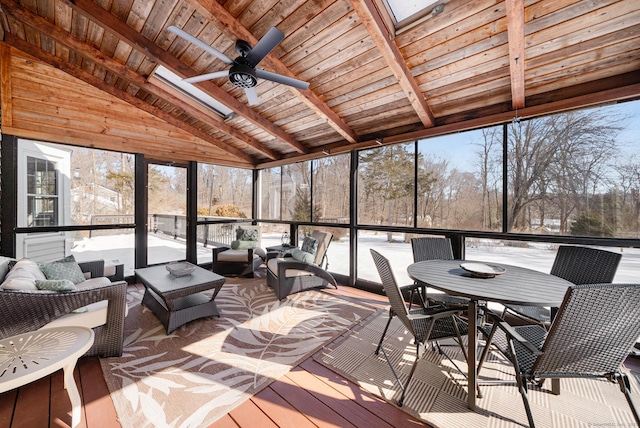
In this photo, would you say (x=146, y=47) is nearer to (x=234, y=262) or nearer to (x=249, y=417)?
(x=234, y=262)

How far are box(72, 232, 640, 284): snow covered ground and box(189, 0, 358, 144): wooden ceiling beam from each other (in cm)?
194

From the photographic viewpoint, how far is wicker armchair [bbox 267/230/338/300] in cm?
381

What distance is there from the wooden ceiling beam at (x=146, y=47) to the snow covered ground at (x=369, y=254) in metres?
2.95

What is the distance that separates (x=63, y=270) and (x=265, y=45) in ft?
10.7

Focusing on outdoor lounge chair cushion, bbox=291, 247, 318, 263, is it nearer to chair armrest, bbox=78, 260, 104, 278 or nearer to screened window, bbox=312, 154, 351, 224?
screened window, bbox=312, 154, 351, 224

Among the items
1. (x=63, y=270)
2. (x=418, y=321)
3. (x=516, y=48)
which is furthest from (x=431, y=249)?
(x=63, y=270)

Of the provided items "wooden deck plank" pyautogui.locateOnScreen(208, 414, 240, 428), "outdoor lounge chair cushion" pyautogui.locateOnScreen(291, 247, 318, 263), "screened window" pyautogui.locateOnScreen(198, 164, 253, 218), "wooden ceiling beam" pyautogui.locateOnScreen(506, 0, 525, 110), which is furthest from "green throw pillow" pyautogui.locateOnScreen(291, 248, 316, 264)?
"wooden ceiling beam" pyautogui.locateOnScreen(506, 0, 525, 110)

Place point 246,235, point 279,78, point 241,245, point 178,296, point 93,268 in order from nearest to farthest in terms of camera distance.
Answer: point 279,78, point 178,296, point 93,268, point 241,245, point 246,235

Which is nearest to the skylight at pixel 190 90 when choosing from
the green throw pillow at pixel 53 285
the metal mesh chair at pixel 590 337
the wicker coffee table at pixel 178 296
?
the wicker coffee table at pixel 178 296

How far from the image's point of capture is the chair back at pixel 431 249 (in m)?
3.11

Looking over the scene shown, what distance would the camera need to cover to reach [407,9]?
2283 millimetres

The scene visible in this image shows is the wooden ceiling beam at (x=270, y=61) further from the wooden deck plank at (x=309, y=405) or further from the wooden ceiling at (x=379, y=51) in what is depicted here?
the wooden deck plank at (x=309, y=405)

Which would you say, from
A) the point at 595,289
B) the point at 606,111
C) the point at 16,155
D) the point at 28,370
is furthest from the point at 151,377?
the point at 606,111

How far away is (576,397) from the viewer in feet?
6.41
